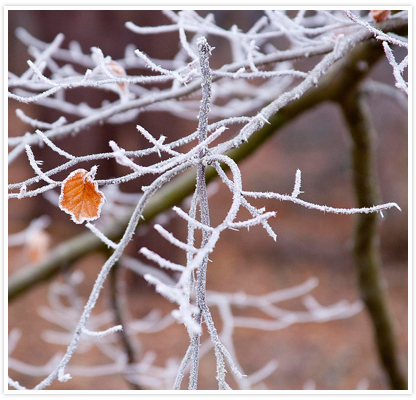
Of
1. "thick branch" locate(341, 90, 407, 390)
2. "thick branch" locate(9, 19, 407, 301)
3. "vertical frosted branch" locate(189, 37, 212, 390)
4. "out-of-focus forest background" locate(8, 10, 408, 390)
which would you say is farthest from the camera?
"out-of-focus forest background" locate(8, 10, 408, 390)

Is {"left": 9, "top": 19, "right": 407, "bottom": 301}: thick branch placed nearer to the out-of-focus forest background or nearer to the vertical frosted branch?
the vertical frosted branch

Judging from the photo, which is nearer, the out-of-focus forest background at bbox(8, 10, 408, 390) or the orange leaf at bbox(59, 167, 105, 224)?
the orange leaf at bbox(59, 167, 105, 224)

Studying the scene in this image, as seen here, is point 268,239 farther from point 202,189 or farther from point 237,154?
point 202,189

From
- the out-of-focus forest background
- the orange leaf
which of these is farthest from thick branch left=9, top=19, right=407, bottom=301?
the out-of-focus forest background

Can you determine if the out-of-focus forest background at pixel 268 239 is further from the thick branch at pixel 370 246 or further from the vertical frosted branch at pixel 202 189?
the vertical frosted branch at pixel 202 189

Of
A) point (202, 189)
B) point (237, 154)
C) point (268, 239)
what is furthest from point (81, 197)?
point (268, 239)

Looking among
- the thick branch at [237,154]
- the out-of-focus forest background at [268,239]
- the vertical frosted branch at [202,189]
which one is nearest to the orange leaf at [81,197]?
the vertical frosted branch at [202,189]
